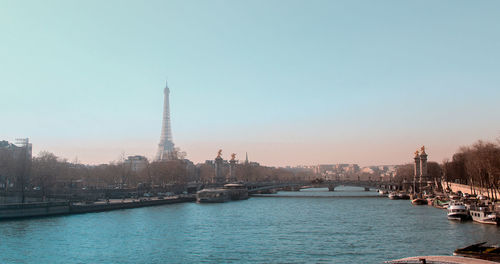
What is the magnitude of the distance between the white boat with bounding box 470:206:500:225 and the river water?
0.92 m

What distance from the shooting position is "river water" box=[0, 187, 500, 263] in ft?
99.8

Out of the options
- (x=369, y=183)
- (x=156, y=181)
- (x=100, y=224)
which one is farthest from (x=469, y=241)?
(x=156, y=181)

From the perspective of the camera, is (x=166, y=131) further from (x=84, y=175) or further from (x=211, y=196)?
(x=211, y=196)

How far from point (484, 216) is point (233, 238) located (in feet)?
76.2

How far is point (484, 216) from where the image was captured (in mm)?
45438

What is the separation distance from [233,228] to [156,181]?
234 feet

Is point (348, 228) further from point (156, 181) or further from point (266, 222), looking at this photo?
point (156, 181)

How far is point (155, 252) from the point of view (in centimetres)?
3219

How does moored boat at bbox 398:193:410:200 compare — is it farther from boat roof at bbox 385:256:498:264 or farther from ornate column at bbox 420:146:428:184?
boat roof at bbox 385:256:498:264

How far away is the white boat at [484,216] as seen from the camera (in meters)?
43.5

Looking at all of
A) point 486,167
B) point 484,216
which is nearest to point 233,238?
point 484,216

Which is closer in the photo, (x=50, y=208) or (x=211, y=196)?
(x=50, y=208)

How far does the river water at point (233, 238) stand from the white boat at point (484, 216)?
0.92 m

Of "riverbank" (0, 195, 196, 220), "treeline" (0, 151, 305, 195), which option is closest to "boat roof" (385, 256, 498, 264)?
"riverbank" (0, 195, 196, 220)
